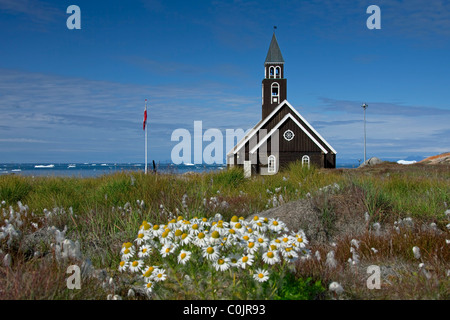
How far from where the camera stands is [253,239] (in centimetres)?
336

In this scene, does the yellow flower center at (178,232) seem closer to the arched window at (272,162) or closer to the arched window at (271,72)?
the arched window at (272,162)

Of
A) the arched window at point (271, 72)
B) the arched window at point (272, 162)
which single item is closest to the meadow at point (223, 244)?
the arched window at point (272, 162)

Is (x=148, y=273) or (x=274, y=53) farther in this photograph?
(x=274, y=53)

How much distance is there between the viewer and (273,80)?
113 ft

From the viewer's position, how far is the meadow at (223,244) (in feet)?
11.6

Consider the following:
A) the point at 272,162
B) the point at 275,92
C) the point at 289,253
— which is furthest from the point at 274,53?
the point at 289,253

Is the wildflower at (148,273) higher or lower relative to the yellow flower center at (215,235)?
lower

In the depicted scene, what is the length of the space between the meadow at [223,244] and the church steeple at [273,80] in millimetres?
24604

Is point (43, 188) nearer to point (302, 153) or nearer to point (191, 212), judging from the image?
point (191, 212)

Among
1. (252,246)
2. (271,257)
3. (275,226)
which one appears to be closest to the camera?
(271,257)

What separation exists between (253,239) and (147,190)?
20.7ft

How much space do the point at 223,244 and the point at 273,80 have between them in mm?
32427

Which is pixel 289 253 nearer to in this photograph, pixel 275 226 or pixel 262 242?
pixel 262 242

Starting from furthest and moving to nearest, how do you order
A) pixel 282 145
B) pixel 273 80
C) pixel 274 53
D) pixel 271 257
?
pixel 274 53 → pixel 273 80 → pixel 282 145 → pixel 271 257
